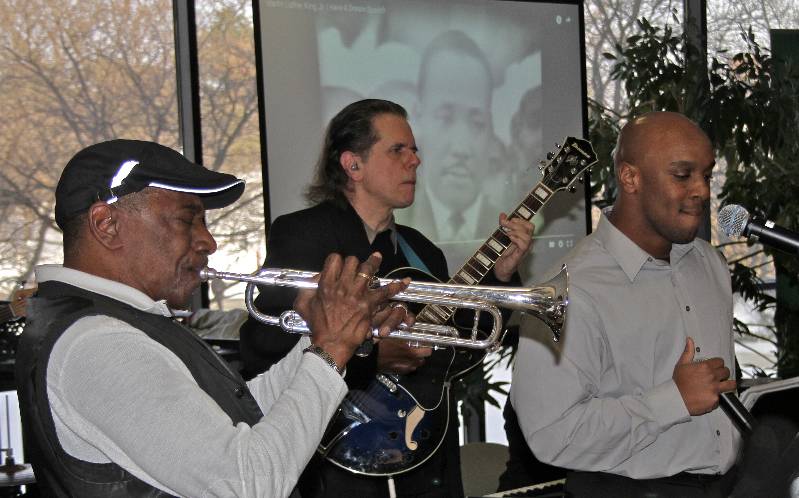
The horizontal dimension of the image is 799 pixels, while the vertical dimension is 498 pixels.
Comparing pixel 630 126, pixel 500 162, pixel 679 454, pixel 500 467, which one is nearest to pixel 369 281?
pixel 679 454

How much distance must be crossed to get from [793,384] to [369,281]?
0.91 m

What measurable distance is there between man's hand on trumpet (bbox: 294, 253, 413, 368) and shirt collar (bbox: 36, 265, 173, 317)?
320 millimetres

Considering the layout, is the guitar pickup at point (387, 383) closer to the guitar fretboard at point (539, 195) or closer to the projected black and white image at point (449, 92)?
the guitar fretboard at point (539, 195)

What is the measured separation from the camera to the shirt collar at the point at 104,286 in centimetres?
182

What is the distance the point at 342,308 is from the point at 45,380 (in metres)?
0.56

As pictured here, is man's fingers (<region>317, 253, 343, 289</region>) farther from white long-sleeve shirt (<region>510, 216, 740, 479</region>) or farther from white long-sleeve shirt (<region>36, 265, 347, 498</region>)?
white long-sleeve shirt (<region>510, 216, 740, 479</region>)

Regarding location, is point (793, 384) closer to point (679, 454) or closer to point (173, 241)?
point (679, 454)

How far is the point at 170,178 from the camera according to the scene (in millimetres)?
1864

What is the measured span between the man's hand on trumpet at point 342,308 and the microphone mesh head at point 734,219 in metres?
0.86

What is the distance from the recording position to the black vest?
1.67 metres

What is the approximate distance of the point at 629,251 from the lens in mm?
2771

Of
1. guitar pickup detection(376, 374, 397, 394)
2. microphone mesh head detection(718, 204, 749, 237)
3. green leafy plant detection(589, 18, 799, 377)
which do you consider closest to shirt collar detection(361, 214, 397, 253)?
guitar pickup detection(376, 374, 397, 394)

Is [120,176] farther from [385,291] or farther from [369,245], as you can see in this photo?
[369,245]

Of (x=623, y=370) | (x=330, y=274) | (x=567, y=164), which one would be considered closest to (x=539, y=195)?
(x=567, y=164)
